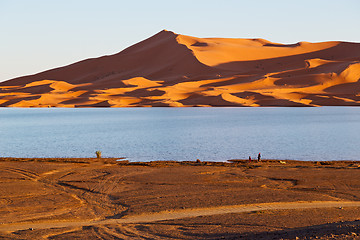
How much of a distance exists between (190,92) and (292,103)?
85.8 feet

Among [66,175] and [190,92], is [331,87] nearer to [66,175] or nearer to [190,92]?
[190,92]

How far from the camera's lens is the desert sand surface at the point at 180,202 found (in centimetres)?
1238

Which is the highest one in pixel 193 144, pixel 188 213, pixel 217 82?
pixel 217 82

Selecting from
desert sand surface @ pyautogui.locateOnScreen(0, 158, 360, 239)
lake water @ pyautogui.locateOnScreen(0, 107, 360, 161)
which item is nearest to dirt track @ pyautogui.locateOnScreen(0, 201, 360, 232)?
desert sand surface @ pyautogui.locateOnScreen(0, 158, 360, 239)

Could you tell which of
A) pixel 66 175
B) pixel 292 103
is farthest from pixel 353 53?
pixel 66 175

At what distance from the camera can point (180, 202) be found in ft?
52.2

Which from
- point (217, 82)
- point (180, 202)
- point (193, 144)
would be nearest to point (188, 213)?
point (180, 202)

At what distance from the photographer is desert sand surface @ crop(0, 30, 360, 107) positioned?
12050 centimetres

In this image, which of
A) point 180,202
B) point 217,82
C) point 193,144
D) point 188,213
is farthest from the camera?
point 217,82

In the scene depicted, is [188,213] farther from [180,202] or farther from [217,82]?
[217,82]

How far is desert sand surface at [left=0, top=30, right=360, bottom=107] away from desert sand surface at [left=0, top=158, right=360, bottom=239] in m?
93.7

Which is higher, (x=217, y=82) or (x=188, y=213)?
(x=217, y=82)

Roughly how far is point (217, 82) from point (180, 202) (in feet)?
443

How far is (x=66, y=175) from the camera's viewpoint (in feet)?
71.5
